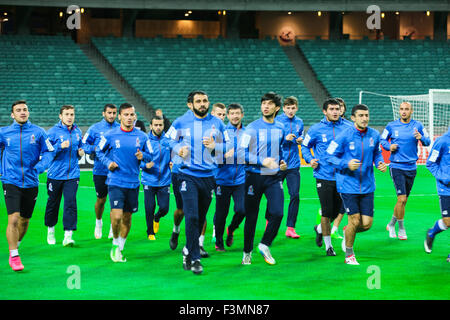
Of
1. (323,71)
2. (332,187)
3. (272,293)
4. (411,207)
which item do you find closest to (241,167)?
(332,187)

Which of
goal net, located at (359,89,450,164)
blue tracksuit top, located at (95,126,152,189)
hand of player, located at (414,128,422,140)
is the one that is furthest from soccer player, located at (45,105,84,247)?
goal net, located at (359,89,450,164)

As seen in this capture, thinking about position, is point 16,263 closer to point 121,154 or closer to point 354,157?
point 121,154

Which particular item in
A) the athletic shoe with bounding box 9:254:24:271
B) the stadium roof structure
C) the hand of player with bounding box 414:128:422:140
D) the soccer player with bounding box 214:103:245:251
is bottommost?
the athletic shoe with bounding box 9:254:24:271

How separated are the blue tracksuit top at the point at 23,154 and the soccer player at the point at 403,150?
5858mm

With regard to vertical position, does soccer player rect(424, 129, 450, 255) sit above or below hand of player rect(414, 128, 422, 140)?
below

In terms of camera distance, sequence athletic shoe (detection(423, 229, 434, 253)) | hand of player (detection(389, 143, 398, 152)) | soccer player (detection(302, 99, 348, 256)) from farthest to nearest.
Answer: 1. hand of player (detection(389, 143, 398, 152))
2. athletic shoe (detection(423, 229, 434, 253))
3. soccer player (detection(302, 99, 348, 256))

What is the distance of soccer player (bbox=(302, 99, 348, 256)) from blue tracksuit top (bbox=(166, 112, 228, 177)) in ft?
7.01

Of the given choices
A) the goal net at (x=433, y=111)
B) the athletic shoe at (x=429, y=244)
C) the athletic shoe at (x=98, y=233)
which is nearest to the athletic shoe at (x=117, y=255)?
the athletic shoe at (x=98, y=233)

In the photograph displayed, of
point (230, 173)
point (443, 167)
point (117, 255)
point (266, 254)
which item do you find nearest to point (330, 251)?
point (266, 254)

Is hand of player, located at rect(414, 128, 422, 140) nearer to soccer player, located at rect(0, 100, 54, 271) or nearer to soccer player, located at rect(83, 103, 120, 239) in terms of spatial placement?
soccer player, located at rect(83, 103, 120, 239)

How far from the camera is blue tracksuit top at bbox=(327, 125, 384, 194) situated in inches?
360

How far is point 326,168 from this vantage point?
1034 centimetres

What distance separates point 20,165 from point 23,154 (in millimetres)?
171

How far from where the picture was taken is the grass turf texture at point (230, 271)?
24.8ft
